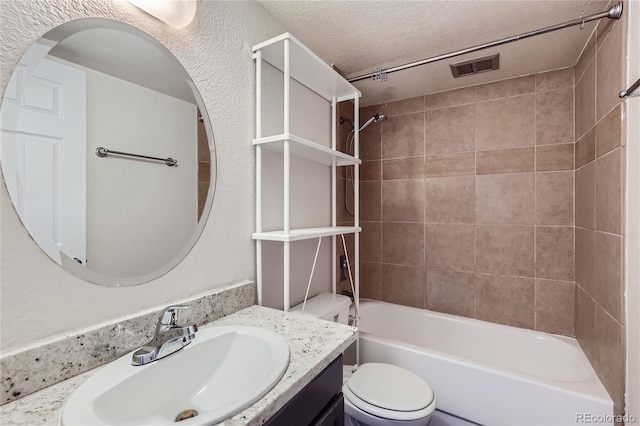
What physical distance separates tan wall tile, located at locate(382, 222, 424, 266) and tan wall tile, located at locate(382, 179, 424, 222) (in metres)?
0.07

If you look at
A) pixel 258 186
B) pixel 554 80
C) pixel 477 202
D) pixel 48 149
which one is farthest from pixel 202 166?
pixel 554 80

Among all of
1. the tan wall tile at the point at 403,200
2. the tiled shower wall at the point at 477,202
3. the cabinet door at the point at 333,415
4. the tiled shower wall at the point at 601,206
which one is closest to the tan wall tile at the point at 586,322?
the tiled shower wall at the point at 601,206

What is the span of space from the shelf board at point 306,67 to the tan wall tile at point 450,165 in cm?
96

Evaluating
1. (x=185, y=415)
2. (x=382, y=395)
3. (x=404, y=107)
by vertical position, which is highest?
(x=404, y=107)

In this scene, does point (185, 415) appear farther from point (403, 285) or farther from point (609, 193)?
point (403, 285)

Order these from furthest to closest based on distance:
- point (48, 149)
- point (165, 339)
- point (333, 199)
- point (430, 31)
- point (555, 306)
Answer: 1. point (555, 306)
2. point (333, 199)
3. point (430, 31)
4. point (165, 339)
5. point (48, 149)

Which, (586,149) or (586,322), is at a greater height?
(586,149)

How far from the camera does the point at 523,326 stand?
2111mm

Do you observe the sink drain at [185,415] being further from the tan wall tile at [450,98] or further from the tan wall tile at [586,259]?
the tan wall tile at [450,98]

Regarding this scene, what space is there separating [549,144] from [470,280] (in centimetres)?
110

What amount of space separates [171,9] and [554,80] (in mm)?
2349

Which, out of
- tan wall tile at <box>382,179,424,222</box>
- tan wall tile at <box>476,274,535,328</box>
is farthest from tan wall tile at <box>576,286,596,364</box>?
tan wall tile at <box>382,179,424,222</box>

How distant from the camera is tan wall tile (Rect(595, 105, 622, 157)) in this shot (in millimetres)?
1281

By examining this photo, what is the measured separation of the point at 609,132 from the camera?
4.52 feet
